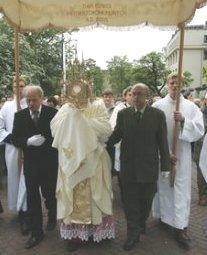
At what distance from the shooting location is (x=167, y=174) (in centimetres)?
659

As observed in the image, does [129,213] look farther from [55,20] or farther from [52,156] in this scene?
[55,20]

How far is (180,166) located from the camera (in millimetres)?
6805

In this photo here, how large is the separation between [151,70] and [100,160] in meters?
63.3

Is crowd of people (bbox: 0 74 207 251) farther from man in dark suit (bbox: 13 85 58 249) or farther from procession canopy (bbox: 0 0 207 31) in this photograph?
procession canopy (bbox: 0 0 207 31)

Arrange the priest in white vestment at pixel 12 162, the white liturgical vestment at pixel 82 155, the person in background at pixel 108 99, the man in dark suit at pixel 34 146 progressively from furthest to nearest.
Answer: the person in background at pixel 108 99
the priest in white vestment at pixel 12 162
the man in dark suit at pixel 34 146
the white liturgical vestment at pixel 82 155

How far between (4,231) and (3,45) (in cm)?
1455

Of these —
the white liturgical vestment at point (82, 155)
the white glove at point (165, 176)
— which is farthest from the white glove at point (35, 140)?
the white glove at point (165, 176)

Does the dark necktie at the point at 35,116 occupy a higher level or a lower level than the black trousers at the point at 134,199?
higher

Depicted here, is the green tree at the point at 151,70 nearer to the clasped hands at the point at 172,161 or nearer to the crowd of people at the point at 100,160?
the crowd of people at the point at 100,160

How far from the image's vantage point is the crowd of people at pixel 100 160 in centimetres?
634

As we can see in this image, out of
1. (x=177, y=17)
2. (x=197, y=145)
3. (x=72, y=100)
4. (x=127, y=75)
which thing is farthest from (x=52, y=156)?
(x=127, y=75)

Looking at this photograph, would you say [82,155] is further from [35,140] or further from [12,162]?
[12,162]

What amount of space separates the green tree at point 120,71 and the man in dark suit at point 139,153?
58540 mm

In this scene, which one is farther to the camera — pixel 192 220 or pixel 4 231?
pixel 192 220
